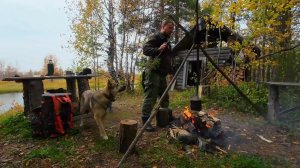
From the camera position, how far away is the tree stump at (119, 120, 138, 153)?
4.96m

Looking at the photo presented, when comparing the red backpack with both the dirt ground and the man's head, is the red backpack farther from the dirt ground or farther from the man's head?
the man's head

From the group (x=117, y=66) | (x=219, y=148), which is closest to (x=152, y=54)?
(x=219, y=148)

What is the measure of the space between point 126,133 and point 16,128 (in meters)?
3.56

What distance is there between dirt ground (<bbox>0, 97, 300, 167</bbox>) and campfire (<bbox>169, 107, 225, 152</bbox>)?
290 mm

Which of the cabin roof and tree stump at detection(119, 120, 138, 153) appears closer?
tree stump at detection(119, 120, 138, 153)

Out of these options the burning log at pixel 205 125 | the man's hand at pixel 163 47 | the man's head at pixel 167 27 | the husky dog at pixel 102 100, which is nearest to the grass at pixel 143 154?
the husky dog at pixel 102 100

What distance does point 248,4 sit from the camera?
310 inches

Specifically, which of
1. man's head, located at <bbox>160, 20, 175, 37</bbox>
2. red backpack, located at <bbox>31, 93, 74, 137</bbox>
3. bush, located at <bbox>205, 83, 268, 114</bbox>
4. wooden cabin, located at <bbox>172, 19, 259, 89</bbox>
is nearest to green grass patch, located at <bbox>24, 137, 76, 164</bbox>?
red backpack, located at <bbox>31, 93, 74, 137</bbox>

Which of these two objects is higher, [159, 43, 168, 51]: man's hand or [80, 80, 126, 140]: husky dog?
[159, 43, 168, 51]: man's hand

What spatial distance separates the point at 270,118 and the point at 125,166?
476 centimetres

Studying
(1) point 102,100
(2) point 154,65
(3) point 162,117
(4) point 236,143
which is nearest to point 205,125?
(4) point 236,143

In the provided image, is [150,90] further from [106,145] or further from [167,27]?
[106,145]

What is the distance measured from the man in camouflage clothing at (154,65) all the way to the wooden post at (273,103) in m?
3.16

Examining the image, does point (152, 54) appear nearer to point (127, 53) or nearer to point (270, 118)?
point (270, 118)
